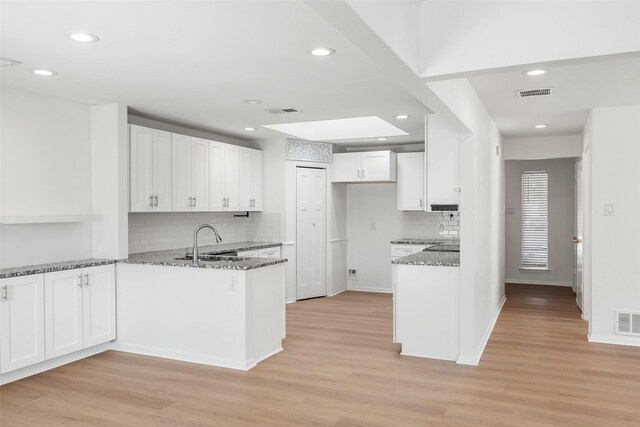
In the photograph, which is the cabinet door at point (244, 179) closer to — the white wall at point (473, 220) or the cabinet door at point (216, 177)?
the cabinet door at point (216, 177)

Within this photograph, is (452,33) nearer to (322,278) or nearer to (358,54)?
(358,54)

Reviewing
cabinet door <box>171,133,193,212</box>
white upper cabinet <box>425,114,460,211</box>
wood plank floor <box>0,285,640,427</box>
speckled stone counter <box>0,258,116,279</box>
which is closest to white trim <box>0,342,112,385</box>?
wood plank floor <box>0,285,640,427</box>

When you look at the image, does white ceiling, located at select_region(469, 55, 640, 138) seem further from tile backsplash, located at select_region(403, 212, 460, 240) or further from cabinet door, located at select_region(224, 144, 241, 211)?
cabinet door, located at select_region(224, 144, 241, 211)

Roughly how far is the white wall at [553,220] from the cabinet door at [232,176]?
5.23m

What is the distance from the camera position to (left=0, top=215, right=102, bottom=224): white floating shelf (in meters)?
4.11

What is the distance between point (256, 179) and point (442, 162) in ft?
10.8

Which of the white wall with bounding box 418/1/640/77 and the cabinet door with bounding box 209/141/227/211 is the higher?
the white wall with bounding box 418/1/640/77

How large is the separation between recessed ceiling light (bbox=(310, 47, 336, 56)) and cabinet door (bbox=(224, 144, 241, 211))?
350 centimetres

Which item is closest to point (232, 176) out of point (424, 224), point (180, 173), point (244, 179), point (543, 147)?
point (244, 179)

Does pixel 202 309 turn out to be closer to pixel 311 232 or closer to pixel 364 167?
pixel 311 232

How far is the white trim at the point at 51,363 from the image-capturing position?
13.3ft

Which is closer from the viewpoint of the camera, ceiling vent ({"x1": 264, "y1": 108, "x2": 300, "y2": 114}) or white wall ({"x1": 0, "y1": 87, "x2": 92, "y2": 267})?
white wall ({"x1": 0, "y1": 87, "x2": 92, "y2": 267})

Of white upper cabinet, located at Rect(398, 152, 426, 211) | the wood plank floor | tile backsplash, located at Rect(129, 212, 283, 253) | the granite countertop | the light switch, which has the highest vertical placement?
white upper cabinet, located at Rect(398, 152, 426, 211)

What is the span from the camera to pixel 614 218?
5188mm
